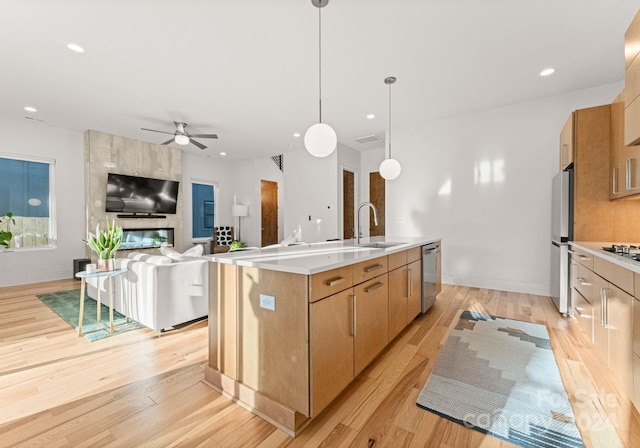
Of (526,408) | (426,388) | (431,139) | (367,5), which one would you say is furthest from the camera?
(431,139)

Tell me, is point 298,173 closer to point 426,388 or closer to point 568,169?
point 568,169

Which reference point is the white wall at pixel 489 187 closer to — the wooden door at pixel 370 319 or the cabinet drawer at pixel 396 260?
the cabinet drawer at pixel 396 260

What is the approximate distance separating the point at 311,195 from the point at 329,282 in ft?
18.0

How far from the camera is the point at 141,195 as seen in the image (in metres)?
6.32

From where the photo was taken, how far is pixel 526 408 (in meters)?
1.66

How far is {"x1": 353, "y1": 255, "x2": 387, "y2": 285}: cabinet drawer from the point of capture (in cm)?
184

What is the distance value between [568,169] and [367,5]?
2.91 metres

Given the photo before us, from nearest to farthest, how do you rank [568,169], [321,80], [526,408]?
A: [526,408], [568,169], [321,80]

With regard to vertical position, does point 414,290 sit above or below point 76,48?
below

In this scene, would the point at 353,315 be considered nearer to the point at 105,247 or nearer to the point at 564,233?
the point at 105,247

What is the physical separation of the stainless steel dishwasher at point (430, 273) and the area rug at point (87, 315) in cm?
312

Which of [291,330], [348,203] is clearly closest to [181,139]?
[348,203]

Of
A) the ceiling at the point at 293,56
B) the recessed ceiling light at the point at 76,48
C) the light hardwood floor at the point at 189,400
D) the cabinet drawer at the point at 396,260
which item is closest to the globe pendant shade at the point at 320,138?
the ceiling at the point at 293,56

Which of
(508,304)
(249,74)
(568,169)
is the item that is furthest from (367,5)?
(508,304)
